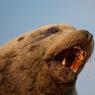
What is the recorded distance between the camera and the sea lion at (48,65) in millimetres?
5480

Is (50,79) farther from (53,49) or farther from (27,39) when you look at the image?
(27,39)

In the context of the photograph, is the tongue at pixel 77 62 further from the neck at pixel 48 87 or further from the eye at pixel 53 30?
the eye at pixel 53 30

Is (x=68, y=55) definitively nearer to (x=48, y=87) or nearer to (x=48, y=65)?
(x=48, y=65)

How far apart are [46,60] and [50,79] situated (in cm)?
36

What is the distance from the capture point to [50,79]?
18.2 ft

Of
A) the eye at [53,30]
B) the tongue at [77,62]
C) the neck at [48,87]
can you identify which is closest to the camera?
the tongue at [77,62]

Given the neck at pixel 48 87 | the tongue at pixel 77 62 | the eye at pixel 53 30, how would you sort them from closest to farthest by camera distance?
1. the tongue at pixel 77 62
2. the neck at pixel 48 87
3. the eye at pixel 53 30

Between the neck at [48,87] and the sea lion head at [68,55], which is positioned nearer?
the sea lion head at [68,55]

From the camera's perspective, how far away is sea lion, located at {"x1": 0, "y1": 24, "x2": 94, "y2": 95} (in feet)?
18.0

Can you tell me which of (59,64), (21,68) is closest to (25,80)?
(21,68)

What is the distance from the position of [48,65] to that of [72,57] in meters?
0.45

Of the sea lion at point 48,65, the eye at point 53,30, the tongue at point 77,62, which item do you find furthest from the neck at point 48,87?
the eye at point 53,30

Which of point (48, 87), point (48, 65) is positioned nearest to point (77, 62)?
point (48, 65)

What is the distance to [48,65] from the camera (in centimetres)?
563
